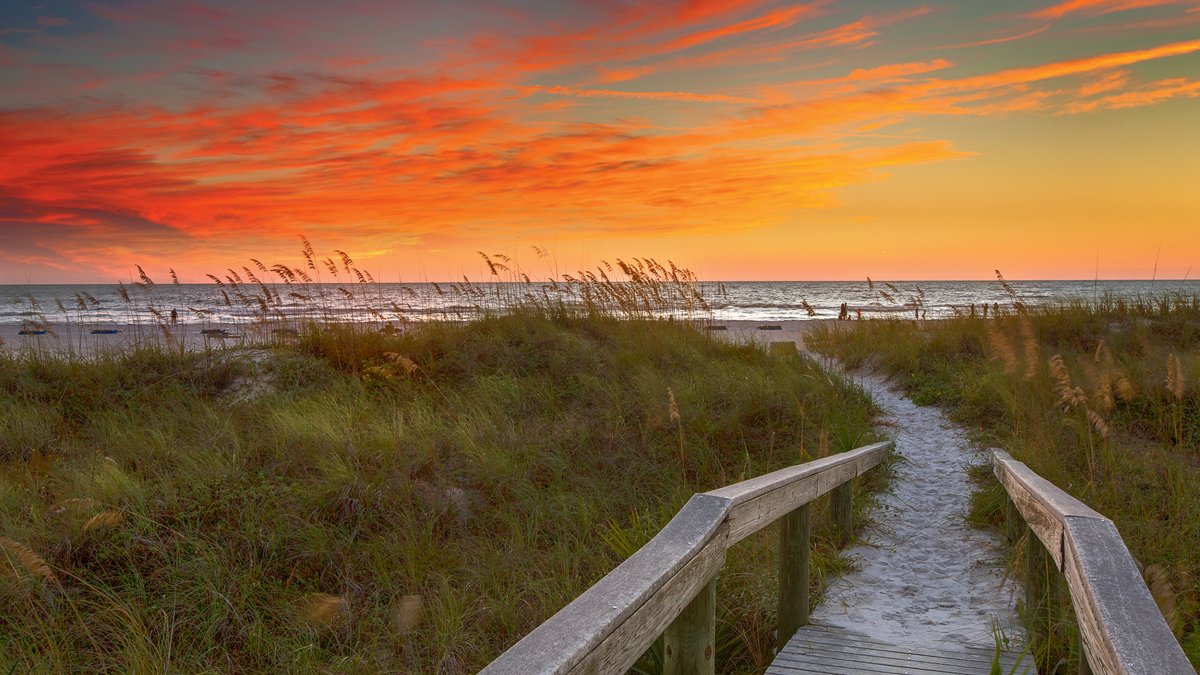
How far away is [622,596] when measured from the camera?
1.87m

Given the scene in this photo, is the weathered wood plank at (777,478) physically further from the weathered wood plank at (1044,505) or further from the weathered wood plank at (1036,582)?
the weathered wood plank at (1036,582)

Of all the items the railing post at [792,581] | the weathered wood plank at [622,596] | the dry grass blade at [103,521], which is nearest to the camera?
the weathered wood plank at [622,596]

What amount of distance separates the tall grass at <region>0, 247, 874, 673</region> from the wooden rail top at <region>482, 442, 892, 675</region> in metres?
0.98

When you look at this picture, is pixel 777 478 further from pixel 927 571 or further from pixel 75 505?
pixel 75 505

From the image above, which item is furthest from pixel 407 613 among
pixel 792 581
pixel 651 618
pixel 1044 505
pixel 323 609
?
pixel 1044 505

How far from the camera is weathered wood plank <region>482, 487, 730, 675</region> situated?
1.46m

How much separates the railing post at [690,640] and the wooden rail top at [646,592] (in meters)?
0.11

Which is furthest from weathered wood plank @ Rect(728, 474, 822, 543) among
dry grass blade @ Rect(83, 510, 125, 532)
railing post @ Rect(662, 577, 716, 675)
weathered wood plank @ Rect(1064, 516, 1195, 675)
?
dry grass blade @ Rect(83, 510, 125, 532)

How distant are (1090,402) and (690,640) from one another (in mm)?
6013

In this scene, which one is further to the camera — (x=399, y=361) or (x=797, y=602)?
(x=399, y=361)

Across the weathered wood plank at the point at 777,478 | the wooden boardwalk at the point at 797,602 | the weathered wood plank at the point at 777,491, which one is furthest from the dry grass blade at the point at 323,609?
the weathered wood plank at the point at 777,491

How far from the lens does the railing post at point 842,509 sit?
17.5 ft

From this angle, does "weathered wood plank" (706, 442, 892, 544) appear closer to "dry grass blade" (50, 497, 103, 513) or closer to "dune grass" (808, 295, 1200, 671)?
"dune grass" (808, 295, 1200, 671)

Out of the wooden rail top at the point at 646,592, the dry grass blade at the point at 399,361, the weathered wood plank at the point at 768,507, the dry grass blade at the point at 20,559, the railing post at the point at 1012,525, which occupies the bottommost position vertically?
the railing post at the point at 1012,525
